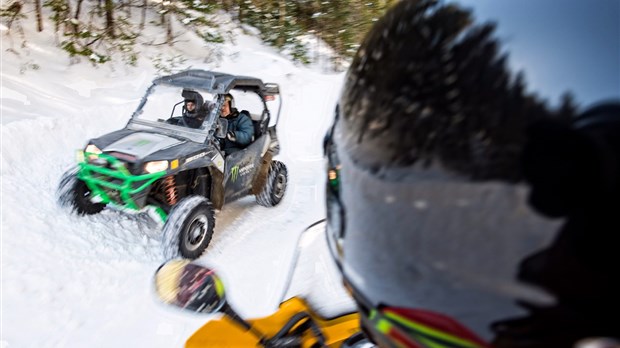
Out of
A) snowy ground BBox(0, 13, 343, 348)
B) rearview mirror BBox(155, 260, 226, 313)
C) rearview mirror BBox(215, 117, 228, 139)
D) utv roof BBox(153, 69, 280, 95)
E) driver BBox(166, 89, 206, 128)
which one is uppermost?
utv roof BBox(153, 69, 280, 95)

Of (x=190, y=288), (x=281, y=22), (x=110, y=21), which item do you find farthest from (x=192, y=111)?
(x=281, y=22)

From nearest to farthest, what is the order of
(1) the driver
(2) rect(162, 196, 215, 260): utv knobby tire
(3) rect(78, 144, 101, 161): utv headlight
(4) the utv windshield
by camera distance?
(2) rect(162, 196, 215, 260): utv knobby tire → (3) rect(78, 144, 101, 161): utv headlight → (4) the utv windshield → (1) the driver

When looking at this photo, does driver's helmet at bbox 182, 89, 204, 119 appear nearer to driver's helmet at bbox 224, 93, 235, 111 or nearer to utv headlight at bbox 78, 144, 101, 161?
driver's helmet at bbox 224, 93, 235, 111

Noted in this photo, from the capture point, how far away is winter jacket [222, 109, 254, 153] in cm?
549

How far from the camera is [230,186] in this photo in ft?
17.3

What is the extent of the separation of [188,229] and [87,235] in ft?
3.13

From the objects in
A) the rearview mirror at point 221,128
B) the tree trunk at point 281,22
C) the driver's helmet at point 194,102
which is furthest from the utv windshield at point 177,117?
the tree trunk at point 281,22

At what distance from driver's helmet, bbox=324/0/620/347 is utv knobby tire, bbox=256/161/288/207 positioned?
15.3ft

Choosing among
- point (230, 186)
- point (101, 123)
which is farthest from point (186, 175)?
point (101, 123)

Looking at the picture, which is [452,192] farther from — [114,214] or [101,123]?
[101,123]

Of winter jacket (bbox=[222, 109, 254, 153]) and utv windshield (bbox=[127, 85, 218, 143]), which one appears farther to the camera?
winter jacket (bbox=[222, 109, 254, 153])

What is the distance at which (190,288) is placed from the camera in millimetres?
1499

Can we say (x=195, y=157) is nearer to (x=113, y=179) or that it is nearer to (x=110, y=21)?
(x=113, y=179)

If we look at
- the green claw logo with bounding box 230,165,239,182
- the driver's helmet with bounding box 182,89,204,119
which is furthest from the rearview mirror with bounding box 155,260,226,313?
the driver's helmet with bounding box 182,89,204,119
